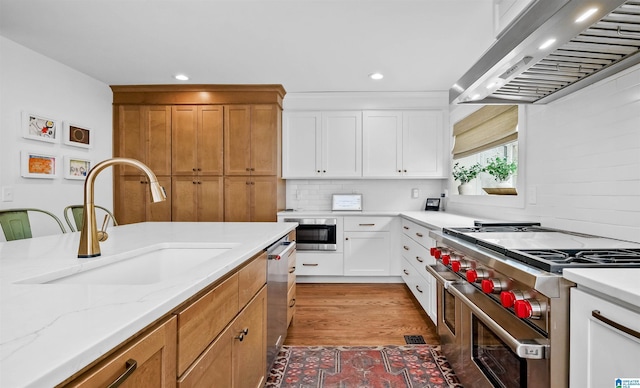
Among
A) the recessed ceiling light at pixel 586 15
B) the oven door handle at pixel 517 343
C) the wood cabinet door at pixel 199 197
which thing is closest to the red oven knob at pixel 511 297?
the oven door handle at pixel 517 343

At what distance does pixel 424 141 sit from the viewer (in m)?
4.09

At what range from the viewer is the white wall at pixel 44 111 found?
9.02 ft

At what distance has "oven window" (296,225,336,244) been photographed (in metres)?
3.87

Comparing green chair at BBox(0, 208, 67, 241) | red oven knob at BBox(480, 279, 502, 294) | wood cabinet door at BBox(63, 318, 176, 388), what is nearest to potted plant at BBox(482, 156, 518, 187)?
red oven knob at BBox(480, 279, 502, 294)

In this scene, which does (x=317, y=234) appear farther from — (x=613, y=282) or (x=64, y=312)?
(x=64, y=312)

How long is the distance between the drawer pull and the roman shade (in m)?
2.89

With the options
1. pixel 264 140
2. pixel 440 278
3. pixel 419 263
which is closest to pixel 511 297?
pixel 440 278

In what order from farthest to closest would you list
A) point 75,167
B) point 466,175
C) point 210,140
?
point 210,140 < point 466,175 < point 75,167

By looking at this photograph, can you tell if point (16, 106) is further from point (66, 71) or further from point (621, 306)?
point (621, 306)

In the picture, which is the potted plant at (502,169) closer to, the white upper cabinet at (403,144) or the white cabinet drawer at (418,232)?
the white cabinet drawer at (418,232)

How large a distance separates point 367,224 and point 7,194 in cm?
349

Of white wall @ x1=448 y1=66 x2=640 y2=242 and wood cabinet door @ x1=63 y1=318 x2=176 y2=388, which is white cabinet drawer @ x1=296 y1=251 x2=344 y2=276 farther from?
wood cabinet door @ x1=63 y1=318 x2=176 y2=388

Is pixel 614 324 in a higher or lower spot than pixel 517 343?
higher

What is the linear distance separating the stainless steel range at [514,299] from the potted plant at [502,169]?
995mm
